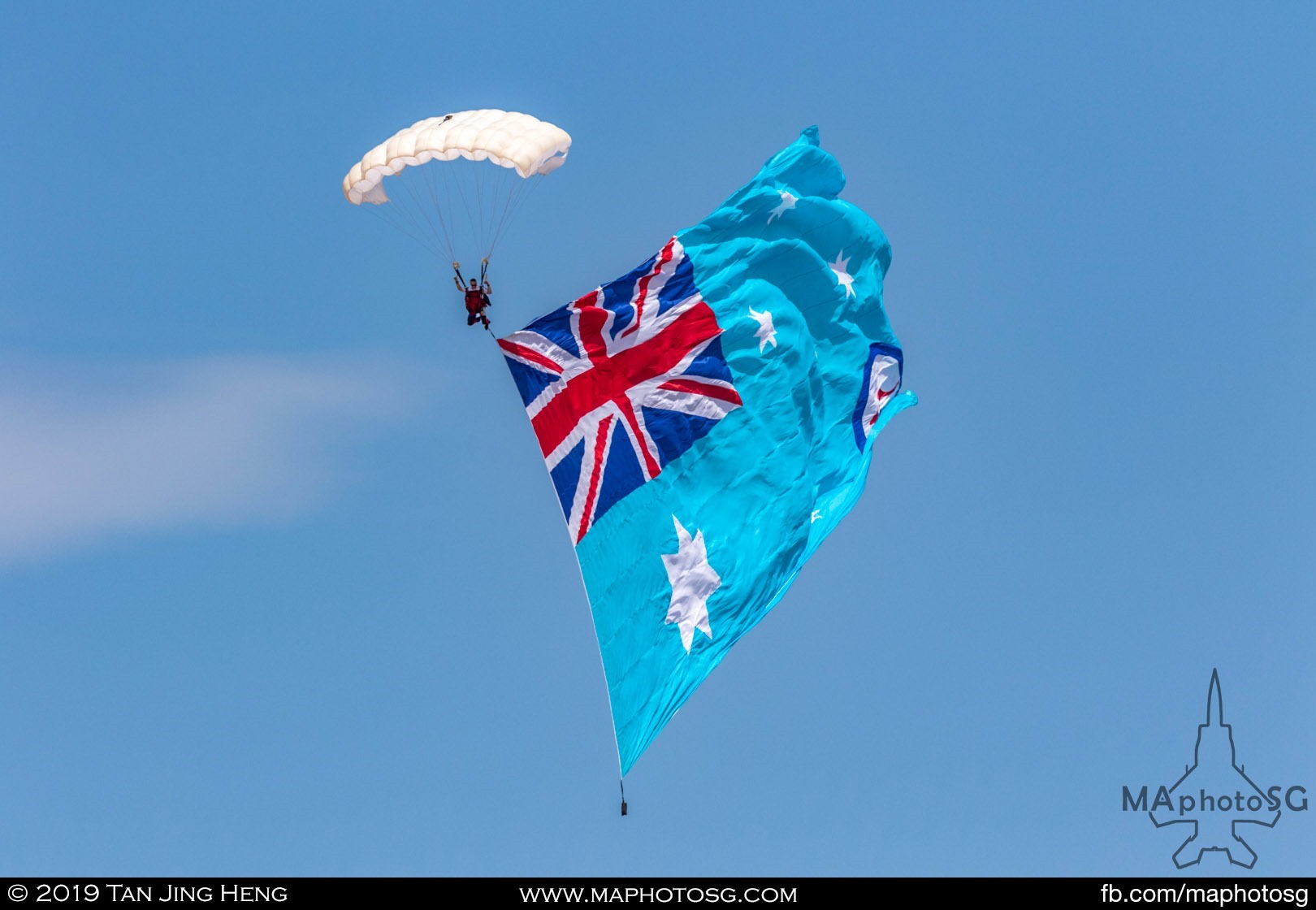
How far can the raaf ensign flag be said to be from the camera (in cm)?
2692

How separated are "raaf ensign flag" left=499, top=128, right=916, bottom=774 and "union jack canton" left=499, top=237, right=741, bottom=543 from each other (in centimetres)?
3

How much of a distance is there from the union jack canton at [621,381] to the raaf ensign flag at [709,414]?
0.03 m

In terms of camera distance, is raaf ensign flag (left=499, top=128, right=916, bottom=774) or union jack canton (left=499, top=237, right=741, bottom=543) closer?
raaf ensign flag (left=499, top=128, right=916, bottom=774)

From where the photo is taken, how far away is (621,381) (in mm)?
28344

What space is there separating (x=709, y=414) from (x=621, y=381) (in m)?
1.48

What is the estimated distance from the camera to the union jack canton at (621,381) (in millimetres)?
27750

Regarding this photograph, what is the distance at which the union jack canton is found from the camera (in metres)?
27.8

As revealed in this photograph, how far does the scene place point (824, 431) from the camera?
30000 mm

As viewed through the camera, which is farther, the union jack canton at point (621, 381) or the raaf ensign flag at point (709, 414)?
the union jack canton at point (621, 381)

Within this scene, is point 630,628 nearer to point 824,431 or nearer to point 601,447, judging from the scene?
point 601,447

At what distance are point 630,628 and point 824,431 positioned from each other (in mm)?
5541

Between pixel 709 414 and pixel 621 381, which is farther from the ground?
pixel 621 381

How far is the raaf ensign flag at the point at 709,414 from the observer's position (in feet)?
88.3
